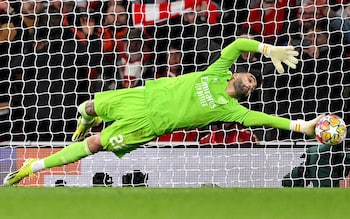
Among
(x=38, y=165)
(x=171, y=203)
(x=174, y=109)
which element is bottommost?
(x=171, y=203)

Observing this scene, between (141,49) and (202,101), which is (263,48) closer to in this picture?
(202,101)

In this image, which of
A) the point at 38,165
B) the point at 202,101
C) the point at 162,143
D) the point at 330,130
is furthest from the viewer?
the point at 162,143

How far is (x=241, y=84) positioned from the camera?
371 cm

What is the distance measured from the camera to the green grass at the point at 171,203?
360 cm

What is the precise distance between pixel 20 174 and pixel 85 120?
333mm

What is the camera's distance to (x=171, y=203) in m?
3.67

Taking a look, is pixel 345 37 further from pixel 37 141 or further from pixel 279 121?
pixel 37 141

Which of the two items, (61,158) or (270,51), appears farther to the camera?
(61,158)

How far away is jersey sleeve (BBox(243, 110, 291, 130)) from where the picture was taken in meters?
3.70

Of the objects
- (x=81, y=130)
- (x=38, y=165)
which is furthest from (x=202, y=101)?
(x=38, y=165)

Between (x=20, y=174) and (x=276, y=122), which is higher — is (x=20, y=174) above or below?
below

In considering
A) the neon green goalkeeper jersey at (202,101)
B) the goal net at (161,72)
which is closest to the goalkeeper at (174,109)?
the neon green goalkeeper jersey at (202,101)

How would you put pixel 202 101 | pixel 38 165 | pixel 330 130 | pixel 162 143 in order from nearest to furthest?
pixel 330 130, pixel 202 101, pixel 38 165, pixel 162 143

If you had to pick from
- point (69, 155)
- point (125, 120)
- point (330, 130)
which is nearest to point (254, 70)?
point (330, 130)
